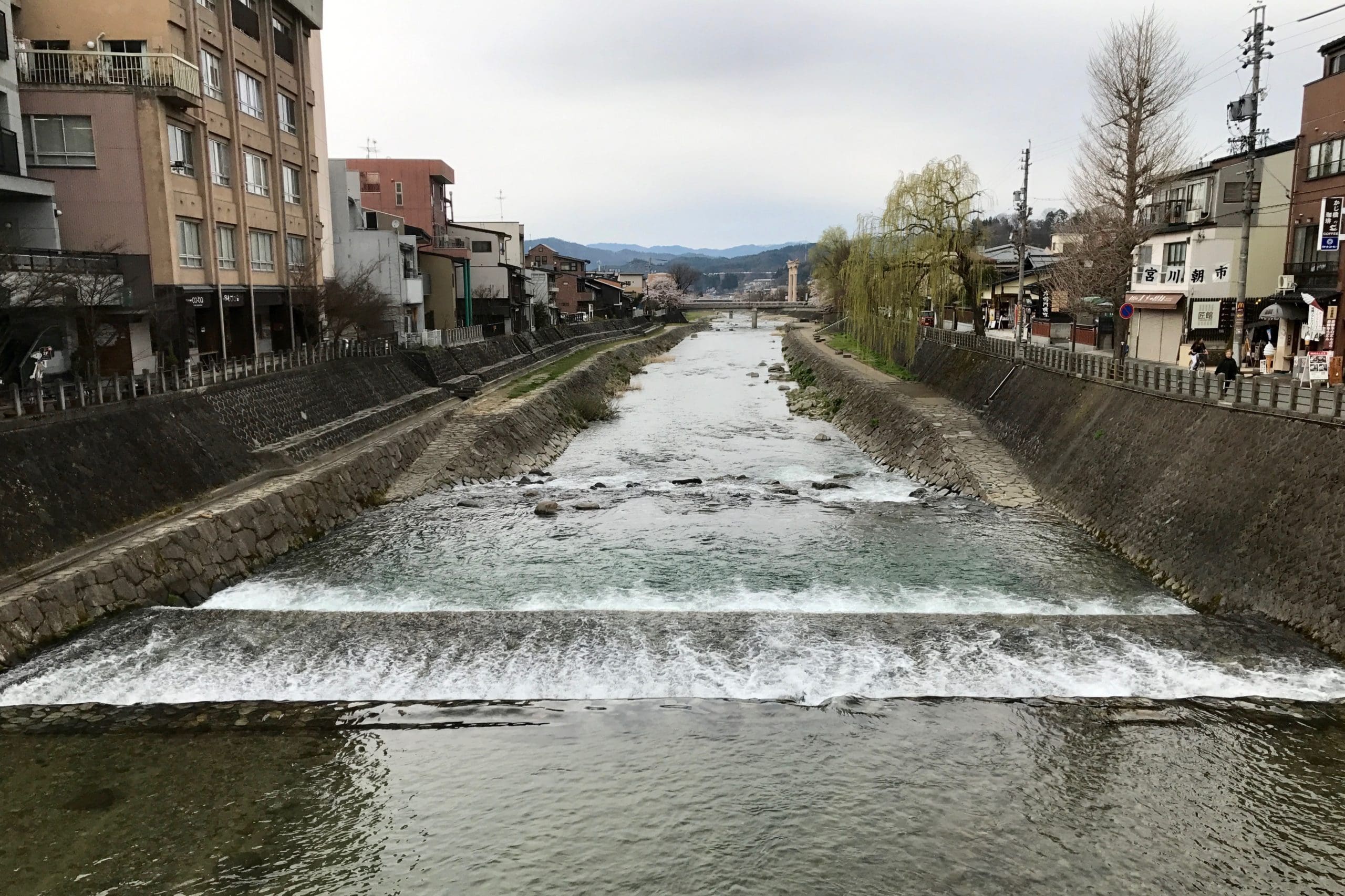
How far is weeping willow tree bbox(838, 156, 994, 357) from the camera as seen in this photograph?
4412 centimetres

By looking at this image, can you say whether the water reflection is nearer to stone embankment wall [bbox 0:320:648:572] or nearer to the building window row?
stone embankment wall [bbox 0:320:648:572]

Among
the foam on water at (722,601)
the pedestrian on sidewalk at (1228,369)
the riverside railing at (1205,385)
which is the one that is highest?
the pedestrian on sidewalk at (1228,369)

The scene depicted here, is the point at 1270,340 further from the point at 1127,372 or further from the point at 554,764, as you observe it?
the point at 554,764

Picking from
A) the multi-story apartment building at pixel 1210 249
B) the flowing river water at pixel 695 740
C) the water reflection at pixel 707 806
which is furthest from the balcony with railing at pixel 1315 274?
the water reflection at pixel 707 806

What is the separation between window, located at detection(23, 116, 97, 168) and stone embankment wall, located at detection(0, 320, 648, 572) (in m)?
8.23

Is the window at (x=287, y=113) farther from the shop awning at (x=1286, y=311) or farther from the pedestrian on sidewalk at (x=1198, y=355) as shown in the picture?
the shop awning at (x=1286, y=311)

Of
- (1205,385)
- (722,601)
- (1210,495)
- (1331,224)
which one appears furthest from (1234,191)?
(722,601)

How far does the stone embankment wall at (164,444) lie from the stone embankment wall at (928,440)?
1974 centimetres

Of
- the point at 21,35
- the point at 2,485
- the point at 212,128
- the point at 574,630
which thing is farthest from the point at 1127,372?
the point at 21,35

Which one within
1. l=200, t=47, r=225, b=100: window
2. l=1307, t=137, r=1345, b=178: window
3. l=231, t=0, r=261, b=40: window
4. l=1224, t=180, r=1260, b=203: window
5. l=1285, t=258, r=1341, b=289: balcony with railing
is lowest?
l=1285, t=258, r=1341, b=289: balcony with railing

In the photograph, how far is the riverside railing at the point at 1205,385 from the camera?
17.7 m

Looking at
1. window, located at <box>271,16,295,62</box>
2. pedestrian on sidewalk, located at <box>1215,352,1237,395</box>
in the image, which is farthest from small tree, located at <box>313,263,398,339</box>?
pedestrian on sidewalk, located at <box>1215,352,1237,395</box>

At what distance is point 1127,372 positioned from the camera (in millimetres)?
26031

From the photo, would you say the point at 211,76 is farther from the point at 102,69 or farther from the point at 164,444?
the point at 164,444
